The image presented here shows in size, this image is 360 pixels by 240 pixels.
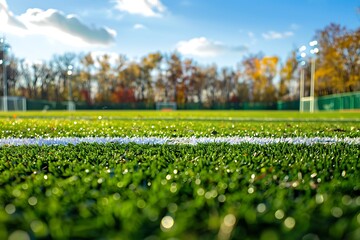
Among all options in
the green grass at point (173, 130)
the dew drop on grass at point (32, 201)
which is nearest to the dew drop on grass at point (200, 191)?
the dew drop on grass at point (32, 201)

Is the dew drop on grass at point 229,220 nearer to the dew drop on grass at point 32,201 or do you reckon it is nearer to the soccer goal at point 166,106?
the dew drop on grass at point 32,201

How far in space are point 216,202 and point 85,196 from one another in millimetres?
688

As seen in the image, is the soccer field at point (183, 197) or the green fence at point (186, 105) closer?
the soccer field at point (183, 197)

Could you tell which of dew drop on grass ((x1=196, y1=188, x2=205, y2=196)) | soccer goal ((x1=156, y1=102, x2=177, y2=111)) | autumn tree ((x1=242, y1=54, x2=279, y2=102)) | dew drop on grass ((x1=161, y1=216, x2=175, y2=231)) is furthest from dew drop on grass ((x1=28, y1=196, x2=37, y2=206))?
autumn tree ((x1=242, y1=54, x2=279, y2=102))

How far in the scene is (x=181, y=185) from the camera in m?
1.94

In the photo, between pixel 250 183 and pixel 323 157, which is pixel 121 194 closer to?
pixel 250 183

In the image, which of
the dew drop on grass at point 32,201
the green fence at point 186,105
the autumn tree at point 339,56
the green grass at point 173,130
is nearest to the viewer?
the dew drop on grass at point 32,201

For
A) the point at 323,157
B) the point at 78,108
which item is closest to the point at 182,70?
the point at 78,108

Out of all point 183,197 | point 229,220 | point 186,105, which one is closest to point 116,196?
point 183,197

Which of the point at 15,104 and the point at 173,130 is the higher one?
the point at 15,104

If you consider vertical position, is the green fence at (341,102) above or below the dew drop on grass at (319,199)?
above

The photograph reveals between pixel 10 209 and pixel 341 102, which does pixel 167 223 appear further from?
pixel 341 102

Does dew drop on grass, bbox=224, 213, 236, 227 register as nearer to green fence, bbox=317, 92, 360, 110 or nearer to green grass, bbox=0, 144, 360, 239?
green grass, bbox=0, 144, 360, 239

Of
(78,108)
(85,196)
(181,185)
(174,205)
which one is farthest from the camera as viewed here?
(78,108)
